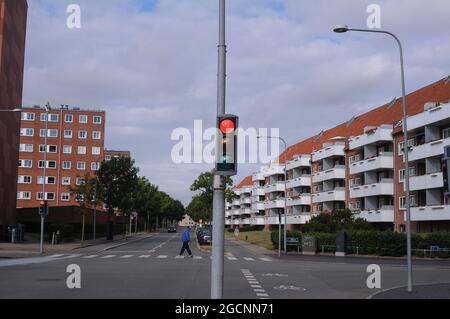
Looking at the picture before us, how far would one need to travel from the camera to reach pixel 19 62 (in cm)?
6219

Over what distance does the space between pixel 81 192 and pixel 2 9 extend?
1804 cm

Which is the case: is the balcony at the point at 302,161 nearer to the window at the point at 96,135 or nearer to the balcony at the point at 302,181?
the balcony at the point at 302,181

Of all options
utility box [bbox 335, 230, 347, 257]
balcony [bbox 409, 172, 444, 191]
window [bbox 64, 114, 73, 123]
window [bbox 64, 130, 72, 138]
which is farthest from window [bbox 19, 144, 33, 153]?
utility box [bbox 335, 230, 347, 257]

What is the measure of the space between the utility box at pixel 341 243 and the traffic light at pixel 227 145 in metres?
32.8

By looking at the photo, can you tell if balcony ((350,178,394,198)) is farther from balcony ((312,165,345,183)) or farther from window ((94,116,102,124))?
window ((94,116,102,124))

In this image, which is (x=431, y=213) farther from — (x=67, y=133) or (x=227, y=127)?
(x=67, y=133)

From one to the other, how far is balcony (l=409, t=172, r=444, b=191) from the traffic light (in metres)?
39.1

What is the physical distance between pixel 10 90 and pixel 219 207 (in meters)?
52.0

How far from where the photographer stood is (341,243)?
A: 4106cm

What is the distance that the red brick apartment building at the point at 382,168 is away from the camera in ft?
157

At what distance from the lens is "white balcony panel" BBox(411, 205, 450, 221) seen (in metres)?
44.9

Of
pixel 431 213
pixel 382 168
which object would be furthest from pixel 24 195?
pixel 431 213

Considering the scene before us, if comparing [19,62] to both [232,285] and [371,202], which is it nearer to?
[371,202]
